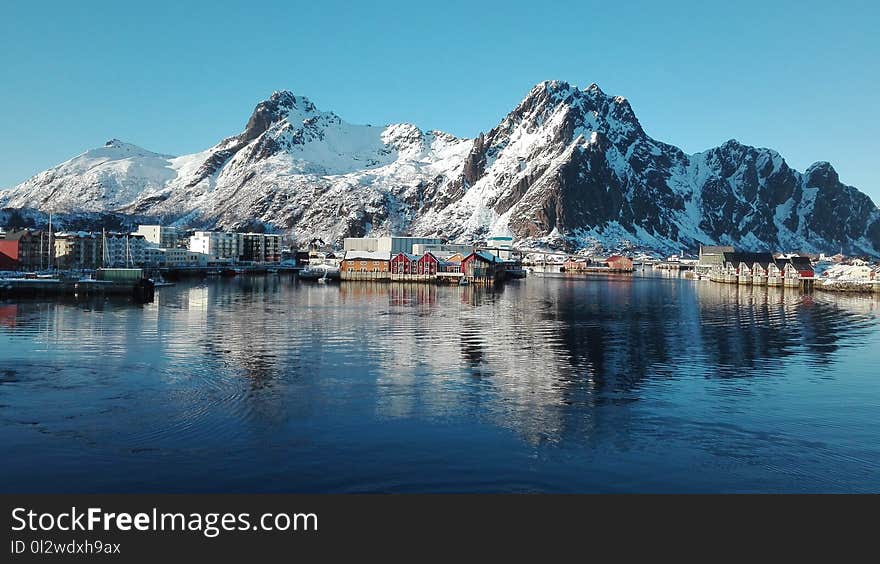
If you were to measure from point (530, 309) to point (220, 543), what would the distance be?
203 ft

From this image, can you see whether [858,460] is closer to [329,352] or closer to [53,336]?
[329,352]

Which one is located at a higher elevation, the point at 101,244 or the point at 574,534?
the point at 101,244

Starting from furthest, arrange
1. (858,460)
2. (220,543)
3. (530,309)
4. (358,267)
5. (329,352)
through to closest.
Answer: (358,267) → (530,309) → (329,352) → (858,460) → (220,543)

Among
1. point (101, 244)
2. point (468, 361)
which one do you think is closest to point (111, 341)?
point (468, 361)

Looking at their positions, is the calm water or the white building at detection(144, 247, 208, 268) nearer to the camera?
the calm water

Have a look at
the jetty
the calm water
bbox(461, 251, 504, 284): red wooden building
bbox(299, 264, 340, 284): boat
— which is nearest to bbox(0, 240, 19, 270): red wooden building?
the jetty

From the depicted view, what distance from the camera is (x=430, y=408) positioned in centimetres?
2625

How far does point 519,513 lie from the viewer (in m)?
16.3

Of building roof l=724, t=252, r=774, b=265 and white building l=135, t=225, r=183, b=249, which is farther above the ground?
white building l=135, t=225, r=183, b=249

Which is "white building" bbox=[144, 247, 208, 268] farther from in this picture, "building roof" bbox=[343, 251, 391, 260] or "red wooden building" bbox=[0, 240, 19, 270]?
"building roof" bbox=[343, 251, 391, 260]

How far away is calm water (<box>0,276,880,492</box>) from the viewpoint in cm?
1864

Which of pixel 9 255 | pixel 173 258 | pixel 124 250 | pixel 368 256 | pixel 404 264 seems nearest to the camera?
pixel 9 255

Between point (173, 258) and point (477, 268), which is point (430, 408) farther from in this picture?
point (173, 258)

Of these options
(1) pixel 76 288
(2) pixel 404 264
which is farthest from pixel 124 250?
(1) pixel 76 288
